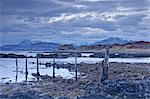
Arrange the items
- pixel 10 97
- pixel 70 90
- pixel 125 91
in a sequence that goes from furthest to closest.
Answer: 1. pixel 70 90
2. pixel 125 91
3. pixel 10 97

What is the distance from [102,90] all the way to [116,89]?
0.86 meters

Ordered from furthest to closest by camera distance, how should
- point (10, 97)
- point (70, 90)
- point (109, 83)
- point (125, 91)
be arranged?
point (70, 90), point (109, 83), point (125, 91), point (10, 97)

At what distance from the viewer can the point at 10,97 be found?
1631 cm

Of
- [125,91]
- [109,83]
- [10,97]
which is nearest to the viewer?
[10,97]

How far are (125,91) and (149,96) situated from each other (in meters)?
1.39

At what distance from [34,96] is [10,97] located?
1.11 metres

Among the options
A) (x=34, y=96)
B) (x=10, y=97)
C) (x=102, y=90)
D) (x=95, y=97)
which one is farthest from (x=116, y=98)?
(x=10, y=97)

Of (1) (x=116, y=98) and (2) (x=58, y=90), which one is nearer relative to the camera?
(1) (x=116, y=98)

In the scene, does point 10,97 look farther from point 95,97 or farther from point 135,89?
point 135,89

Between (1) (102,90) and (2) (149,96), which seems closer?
(2) (149,96)

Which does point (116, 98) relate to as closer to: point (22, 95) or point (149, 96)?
point (149, 96)

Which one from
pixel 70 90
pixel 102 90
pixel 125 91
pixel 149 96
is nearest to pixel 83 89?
pixel 70 90

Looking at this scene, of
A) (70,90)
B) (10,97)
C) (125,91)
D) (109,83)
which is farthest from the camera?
(70,90)

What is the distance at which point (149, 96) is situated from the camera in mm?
17250
